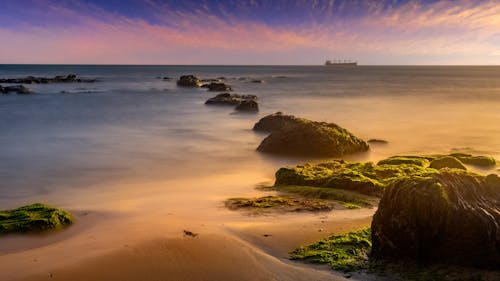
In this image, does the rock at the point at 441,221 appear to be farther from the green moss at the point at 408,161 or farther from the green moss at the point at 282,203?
the green moss at the point at 408,161

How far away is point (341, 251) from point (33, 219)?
5.15 metres

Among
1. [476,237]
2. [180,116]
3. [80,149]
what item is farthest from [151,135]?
[476,237]

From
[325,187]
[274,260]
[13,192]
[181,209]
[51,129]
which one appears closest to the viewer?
[274,260]

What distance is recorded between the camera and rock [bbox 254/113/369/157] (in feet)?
56.8

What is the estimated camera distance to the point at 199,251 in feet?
22.9

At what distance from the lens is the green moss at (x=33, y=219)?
835 centimetres

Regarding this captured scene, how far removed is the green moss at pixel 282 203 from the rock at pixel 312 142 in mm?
6874

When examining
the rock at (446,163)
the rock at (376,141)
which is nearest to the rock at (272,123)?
the rock at (376,141)

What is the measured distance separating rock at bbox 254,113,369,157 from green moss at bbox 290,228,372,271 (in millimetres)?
9839

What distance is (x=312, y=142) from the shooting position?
17.3 meters

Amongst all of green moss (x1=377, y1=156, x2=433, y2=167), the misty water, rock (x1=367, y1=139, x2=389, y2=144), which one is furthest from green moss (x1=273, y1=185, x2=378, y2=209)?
rock (x1=367, y1=139, x2=389, y2=144)

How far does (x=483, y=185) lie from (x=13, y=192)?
34.8 feet

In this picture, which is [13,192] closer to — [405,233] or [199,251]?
[199,251]

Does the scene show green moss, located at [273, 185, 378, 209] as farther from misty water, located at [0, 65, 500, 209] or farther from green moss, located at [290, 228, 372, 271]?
green moss, located at [290, 228, 372, 271]
